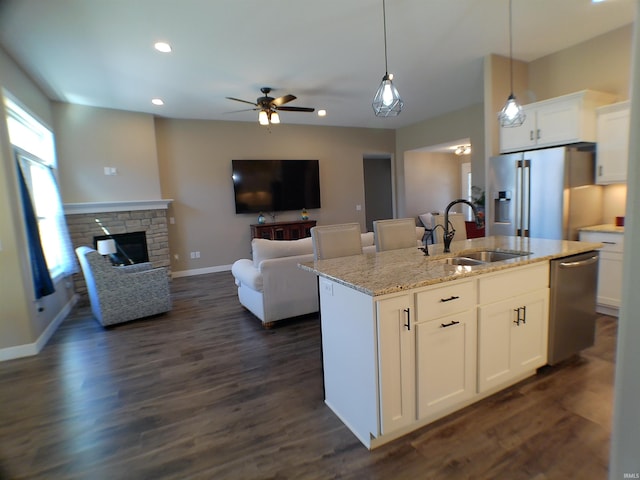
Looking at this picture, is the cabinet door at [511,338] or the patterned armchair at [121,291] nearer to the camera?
the cabinet door at [511,338]

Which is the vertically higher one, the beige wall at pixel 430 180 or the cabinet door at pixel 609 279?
the beige wall at pixel 430 180

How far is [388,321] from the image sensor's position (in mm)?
1747

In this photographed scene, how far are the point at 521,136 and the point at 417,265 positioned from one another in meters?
3.07

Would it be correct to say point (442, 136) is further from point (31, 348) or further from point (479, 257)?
point (31, 348)

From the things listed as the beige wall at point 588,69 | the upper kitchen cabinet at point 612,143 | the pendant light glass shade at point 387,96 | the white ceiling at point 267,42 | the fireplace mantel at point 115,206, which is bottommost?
the fireplace mantel at point 115,206

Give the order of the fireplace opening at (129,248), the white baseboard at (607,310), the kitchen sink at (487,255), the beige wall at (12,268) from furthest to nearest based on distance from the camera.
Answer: the fireplace opening at (129,248) < the white baseboard at (607,310) < the beige wall at (12,268) < the kitchen sink at (487,255)

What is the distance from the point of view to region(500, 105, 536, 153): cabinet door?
13.3 feet

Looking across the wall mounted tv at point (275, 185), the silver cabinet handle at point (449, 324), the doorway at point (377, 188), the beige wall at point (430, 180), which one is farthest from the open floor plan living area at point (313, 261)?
the doorway at point (377, 188)

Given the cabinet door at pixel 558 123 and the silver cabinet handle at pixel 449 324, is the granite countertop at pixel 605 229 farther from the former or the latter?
the silver cabinet handle at pixel 449 324

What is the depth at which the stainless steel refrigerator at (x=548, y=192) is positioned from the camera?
3.68 m

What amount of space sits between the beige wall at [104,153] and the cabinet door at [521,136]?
18.8 ft

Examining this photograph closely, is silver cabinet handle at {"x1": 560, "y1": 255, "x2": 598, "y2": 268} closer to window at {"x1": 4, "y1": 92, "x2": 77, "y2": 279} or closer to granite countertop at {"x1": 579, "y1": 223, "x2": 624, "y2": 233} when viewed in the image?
granite countertop at {"x1": 579, "y1": 223, "x2": 624, "y2": 233}

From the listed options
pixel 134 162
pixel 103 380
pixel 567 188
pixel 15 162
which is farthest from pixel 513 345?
pixel 134 162

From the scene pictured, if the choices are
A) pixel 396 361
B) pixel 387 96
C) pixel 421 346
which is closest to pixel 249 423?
pixel 396 361
